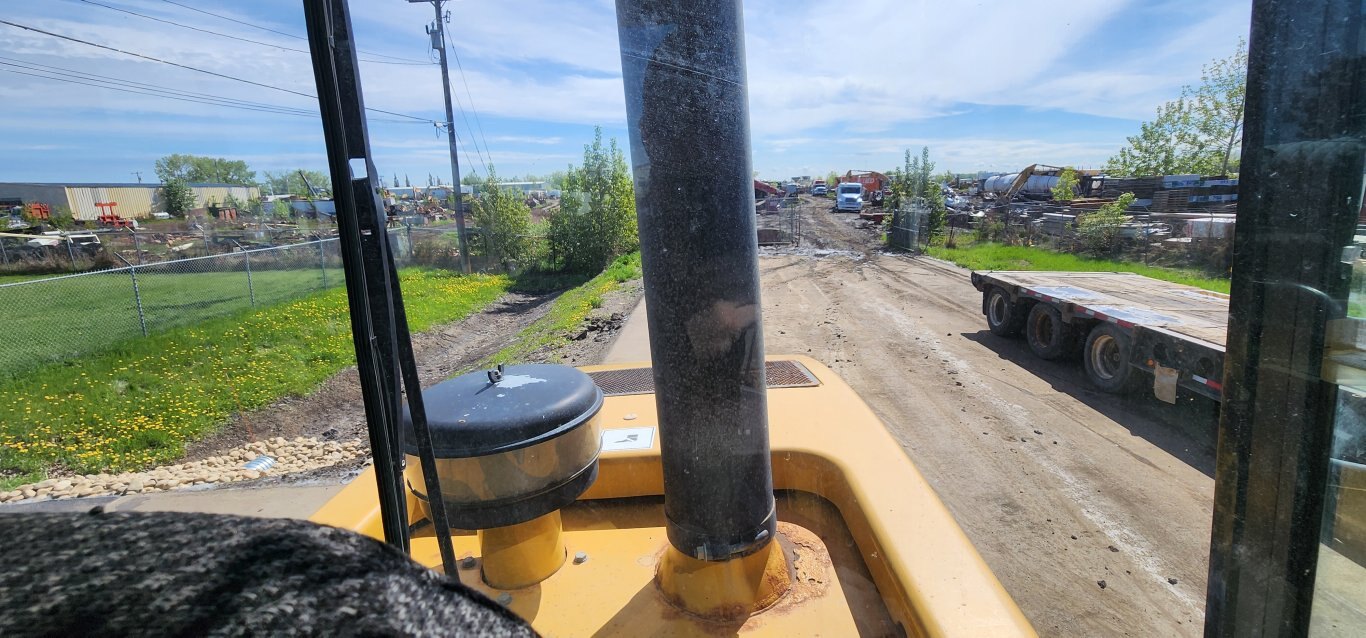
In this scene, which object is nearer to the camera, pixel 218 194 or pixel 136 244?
pixel 218 194

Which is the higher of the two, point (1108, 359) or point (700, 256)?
point (700, 256)

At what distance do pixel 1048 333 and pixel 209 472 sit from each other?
482 inches

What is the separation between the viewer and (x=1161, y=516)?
17.7 ft

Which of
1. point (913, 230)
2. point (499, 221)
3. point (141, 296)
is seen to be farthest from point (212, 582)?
point (913, 230)

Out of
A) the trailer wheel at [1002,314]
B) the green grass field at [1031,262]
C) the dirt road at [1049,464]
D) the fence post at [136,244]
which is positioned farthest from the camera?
the fence post at [136,244]

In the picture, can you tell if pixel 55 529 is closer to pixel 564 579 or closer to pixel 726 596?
pixel 726 596

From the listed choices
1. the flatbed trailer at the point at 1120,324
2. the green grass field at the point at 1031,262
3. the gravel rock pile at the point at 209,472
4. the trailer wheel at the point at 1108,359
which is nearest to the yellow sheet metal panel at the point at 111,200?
the gravel rock pile at the point at 209,472

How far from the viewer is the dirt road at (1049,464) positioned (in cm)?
440

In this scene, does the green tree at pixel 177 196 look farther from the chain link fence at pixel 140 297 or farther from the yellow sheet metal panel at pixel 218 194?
the chain link fence at pixel 140 297

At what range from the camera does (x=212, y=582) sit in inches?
20.5

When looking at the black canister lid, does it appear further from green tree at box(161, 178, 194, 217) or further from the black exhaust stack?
green tree at box(161, 178, 194, 217)

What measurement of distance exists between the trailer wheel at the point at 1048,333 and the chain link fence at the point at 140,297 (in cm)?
1156

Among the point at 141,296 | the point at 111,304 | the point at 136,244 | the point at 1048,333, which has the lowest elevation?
the point at 1048,333

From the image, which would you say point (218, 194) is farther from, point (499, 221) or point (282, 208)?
point (499, 221)
